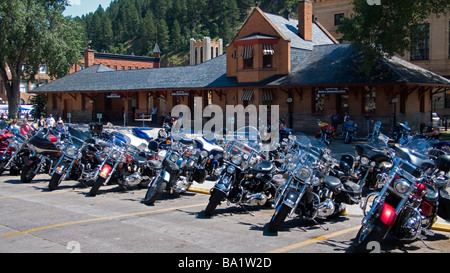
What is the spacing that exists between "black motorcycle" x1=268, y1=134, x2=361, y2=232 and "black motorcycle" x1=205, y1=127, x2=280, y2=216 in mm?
819

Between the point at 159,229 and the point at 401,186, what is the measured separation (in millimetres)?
4054

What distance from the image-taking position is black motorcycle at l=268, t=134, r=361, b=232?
25.7 ft

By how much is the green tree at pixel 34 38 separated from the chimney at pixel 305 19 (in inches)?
896

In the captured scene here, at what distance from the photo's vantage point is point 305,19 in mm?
38156

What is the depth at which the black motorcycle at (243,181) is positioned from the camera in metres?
9.05

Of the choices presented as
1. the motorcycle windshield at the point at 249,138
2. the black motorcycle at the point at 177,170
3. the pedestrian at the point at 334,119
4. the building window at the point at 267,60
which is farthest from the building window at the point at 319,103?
the black motorcycle at the point at 177,170

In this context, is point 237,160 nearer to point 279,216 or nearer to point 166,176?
point 279,216

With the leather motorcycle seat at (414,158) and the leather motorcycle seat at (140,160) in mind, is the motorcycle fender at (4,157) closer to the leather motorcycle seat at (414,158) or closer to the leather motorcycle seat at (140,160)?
the leather motorcycle seat at (140,160)

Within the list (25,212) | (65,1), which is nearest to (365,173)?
(25,212)

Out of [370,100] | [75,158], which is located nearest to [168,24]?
[370,100]

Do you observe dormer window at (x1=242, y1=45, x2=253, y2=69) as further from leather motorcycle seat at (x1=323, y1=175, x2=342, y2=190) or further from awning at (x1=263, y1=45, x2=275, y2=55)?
leather motorcycle seat at (x1=323, y1=175, x2=342, y2=190)

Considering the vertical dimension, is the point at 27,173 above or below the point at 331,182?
below
